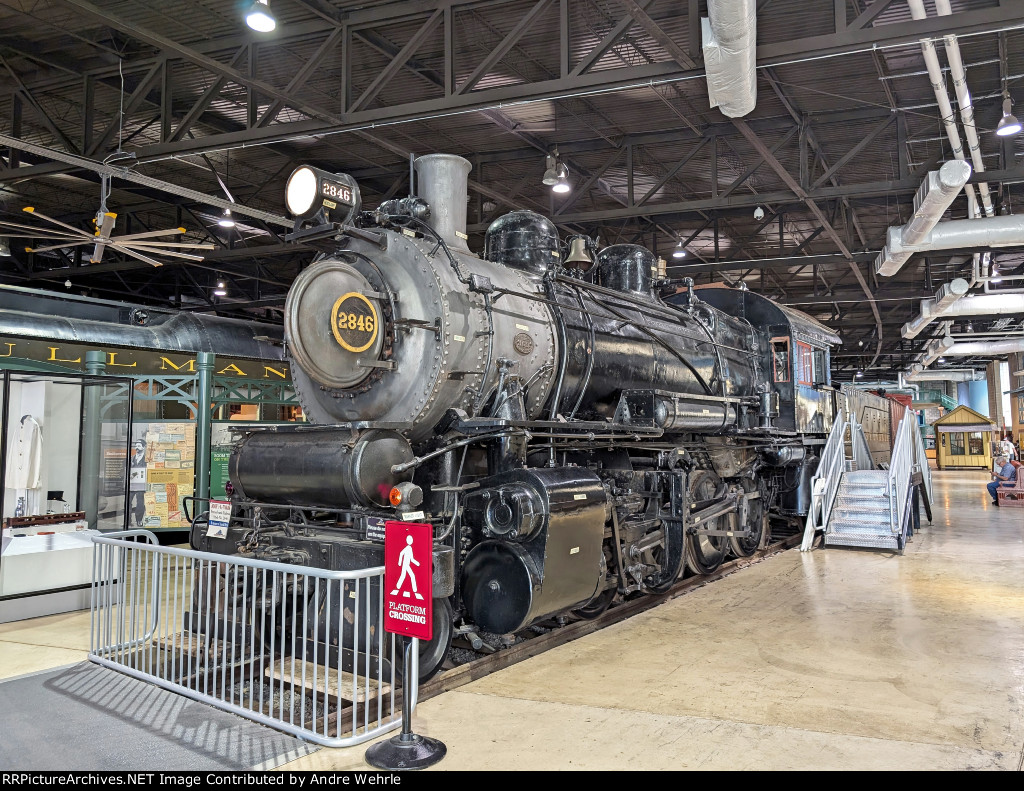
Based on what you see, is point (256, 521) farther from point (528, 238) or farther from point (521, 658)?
point (528, 238)

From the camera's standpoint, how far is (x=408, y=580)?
3.58 meters

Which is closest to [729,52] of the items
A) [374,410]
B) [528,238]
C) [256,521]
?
[528,238]

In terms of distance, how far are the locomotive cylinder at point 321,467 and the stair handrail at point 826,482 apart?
7659 millimetres

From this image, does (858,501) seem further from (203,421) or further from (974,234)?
(203,421)

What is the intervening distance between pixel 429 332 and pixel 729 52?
4.04 m

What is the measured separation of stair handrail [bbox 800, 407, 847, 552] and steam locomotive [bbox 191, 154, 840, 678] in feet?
14.6

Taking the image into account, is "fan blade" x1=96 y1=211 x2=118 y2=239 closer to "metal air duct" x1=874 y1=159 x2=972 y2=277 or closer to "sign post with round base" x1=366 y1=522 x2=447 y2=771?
"sign post with round base" x1=366 y1=522 x2=447 y2=771

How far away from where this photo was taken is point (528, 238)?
6.58 meters

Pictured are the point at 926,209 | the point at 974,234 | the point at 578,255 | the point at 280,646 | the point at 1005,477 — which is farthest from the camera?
the point at 1005,477

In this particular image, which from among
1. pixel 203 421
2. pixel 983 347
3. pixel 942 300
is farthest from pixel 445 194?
pixel 983 347

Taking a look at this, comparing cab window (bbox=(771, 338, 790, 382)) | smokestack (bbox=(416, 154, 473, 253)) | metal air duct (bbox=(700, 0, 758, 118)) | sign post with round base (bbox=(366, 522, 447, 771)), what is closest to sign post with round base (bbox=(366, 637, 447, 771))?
sign post with round base (bbox=(366, 522, 447, 771))

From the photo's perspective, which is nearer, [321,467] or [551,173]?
[321,467]

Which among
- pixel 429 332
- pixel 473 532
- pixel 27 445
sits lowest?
pixel 473 532

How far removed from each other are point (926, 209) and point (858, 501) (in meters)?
4.46
